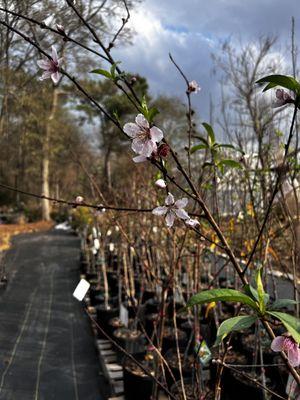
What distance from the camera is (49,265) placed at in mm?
6609

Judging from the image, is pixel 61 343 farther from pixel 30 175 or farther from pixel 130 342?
pixel 30 175

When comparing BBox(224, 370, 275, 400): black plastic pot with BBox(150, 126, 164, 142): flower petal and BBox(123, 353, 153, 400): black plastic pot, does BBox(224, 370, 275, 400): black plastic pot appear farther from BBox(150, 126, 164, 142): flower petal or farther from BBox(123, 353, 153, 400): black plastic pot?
BBox(150, 126, 164, 142): flower petal

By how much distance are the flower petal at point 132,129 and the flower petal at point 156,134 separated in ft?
0.12

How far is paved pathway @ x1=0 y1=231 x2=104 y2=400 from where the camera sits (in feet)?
8.25

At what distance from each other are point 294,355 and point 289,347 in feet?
0.05

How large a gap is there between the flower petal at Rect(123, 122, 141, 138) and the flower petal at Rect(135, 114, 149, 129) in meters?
0.01

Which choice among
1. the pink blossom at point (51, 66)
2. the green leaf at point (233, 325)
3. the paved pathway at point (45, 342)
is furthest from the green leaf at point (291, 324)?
the paved pathway at point (45, 342)

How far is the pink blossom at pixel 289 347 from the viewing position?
0.61m

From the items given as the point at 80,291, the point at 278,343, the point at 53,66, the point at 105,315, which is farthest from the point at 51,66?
the point at 105,315

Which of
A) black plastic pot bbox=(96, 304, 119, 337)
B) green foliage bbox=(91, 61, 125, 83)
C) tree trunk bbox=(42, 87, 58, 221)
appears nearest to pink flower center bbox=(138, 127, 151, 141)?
green foliage bbox=(91, 61, 125, 83)

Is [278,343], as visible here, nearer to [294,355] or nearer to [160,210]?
[294,355]

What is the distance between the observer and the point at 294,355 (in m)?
0.61

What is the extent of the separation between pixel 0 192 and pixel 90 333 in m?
16.8

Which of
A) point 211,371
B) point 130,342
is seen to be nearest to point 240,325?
point 211,371
